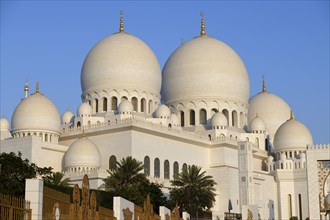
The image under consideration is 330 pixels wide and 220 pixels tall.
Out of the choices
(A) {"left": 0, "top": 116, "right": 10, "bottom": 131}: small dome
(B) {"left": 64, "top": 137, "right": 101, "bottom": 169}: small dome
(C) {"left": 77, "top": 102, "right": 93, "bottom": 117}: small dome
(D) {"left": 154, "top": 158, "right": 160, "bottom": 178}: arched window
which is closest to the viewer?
(B) {"left": 64, "top": 137, "right": 101, "bottom": 169}: small dome

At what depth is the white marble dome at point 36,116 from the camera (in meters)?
46.7

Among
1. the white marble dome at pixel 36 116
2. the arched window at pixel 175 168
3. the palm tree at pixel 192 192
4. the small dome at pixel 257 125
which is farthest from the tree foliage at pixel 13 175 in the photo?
the small dome at pixel 257 125

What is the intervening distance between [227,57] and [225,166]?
1028 cm

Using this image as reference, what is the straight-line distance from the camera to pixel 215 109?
177 ft

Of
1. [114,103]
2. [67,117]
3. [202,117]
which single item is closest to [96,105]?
[114,103]

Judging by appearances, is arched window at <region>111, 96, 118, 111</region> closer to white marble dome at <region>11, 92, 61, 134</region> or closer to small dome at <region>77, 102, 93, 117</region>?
small dome at <region>77, 102, 93, 117</region>

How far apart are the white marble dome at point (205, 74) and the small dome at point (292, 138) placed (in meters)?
3.96

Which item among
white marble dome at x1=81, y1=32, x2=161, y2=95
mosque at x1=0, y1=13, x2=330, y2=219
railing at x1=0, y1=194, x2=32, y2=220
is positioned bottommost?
railing at x1=0, y1=194, x2=32, y2=220

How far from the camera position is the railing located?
1048cm

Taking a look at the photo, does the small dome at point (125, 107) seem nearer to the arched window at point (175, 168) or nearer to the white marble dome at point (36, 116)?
the white marble dome at point (36, 116)

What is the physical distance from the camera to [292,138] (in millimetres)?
55656

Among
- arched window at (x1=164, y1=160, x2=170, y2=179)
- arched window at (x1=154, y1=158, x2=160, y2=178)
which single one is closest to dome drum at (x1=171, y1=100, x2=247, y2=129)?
arched window at (x1=164, y1=160, x2=170, y2=179)

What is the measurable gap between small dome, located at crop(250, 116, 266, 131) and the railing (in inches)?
1793

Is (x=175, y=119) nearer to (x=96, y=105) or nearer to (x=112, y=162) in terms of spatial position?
(x=96, y=105)
